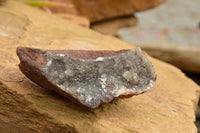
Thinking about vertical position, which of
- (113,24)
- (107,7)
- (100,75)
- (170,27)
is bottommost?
(170,27)

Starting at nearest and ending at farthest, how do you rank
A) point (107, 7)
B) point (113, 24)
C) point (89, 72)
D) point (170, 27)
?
point (89, 72) → point (107, 7) → point (113, 24) → point (170, 27)

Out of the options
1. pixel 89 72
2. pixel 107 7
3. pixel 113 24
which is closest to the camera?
pixel 89 72

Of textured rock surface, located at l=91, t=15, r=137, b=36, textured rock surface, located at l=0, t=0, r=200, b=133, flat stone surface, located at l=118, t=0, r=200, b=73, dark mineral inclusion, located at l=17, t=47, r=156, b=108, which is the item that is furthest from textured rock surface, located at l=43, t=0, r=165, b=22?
dark mineral inclusion, located at l=17, t=47, r=156, b=108

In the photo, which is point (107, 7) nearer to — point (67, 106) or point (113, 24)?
point (113, 24)

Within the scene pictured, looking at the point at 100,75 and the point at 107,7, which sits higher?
the point at 100,75

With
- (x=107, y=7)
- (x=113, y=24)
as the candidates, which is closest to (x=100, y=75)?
(x=107, y=7)
